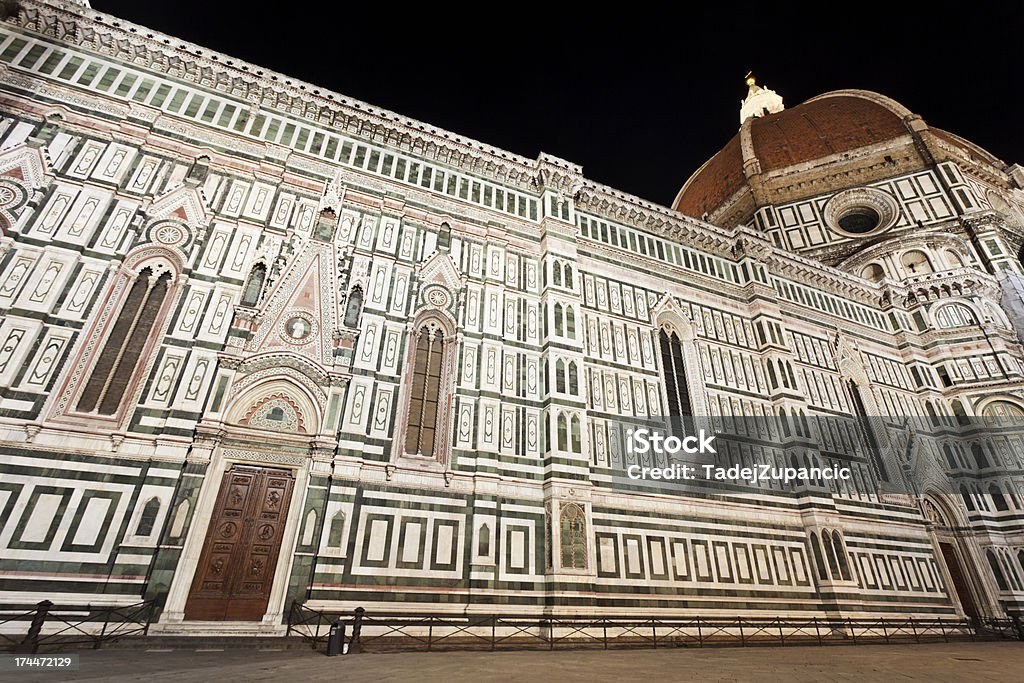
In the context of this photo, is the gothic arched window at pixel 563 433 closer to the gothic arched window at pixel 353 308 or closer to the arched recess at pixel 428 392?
the arched recess at pixel 428 392

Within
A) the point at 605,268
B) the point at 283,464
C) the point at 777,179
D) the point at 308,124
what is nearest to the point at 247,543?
the point at 283,464

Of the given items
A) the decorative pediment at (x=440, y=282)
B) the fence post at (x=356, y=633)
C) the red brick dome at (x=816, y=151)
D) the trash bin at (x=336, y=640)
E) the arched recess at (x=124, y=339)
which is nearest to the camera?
the trash bin at (x=336, y=640)

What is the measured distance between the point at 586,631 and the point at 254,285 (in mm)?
10086

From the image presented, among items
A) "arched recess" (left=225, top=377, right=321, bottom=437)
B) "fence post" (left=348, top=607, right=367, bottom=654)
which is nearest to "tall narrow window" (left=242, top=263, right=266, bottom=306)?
"arched recess" (left=225, top=377, right=321, bottom=437)

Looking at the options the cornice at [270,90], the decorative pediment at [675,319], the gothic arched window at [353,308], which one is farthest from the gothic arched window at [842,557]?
the gothic arched window at [353,308]

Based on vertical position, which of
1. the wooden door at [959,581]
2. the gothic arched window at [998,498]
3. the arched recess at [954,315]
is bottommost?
the wooden door at [959,581]

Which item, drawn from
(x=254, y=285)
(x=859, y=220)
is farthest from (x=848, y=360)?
(x=254, y=285)

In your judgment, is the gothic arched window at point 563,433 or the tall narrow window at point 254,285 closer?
the tall narrow window at point 254,285

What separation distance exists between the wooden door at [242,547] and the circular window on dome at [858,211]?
2823 cm

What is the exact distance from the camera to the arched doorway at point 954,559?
1562 cm

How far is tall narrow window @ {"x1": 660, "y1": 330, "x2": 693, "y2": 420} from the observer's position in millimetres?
14508

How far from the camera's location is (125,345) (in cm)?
980

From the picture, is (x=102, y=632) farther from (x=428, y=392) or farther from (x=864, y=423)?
(x=864, y=423)

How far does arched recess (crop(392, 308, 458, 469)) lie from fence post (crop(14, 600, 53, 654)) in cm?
550
